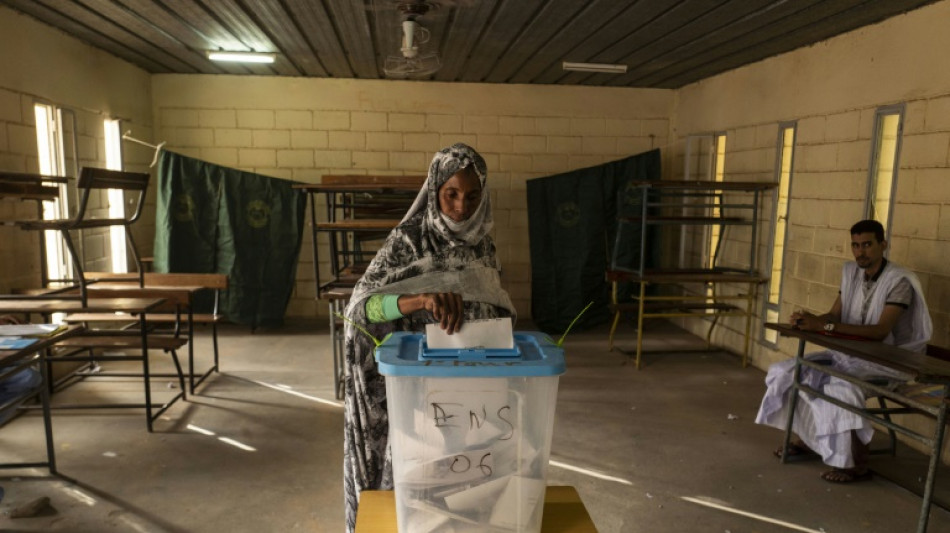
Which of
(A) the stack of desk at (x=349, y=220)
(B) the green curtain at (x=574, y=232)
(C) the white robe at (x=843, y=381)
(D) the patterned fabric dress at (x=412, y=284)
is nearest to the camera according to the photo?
(D) the patterned fabric dress at (x=412, y=284)

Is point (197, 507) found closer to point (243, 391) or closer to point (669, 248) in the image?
point (243, 391)

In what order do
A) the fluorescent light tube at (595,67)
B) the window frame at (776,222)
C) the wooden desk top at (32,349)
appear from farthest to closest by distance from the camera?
the fluorescent light tube at (595,67), the window frame at (776,222), the wooden desk top at (32,349)

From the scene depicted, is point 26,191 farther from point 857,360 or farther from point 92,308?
point 857,360

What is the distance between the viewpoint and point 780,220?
4543mm

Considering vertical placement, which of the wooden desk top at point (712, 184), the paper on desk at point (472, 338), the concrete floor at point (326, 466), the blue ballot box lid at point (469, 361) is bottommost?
the concrete floor at point (326, 466)

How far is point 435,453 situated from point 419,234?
0.76 metres

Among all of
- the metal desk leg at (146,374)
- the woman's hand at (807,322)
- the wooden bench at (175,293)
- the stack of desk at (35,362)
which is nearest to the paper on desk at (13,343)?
the stack of desk at (35,362)

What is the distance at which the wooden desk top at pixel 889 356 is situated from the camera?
2201mm

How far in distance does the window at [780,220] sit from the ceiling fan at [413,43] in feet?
8.82

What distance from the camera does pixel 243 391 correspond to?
4043 mm

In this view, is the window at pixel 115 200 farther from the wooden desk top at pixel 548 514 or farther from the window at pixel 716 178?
the window at pixel 716 178

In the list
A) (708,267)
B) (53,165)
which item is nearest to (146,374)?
(53,165)

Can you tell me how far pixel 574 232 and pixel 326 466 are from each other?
363 cm

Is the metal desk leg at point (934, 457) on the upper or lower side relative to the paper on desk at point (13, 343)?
lower
